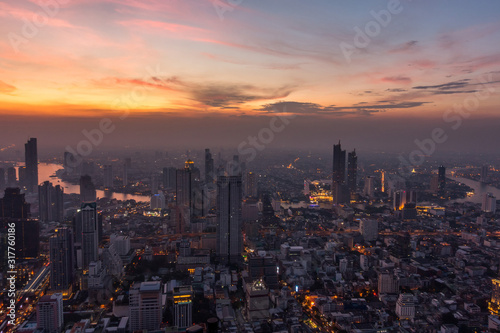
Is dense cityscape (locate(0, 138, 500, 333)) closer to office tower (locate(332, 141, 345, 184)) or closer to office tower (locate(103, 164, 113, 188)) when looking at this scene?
office tower (locate(332, 141, 345, 184))

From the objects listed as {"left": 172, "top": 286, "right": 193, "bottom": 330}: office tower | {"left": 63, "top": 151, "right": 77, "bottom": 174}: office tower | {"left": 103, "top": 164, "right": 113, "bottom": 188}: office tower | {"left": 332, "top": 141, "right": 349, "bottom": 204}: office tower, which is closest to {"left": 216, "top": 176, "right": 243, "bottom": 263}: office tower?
{"left": 172, "top": 286, "right": 193, "bottom": 330}: office tower

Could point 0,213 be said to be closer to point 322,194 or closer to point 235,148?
point 235,148

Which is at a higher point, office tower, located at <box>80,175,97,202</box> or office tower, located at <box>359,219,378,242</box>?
office tower, located at <box>80,175,97,202</box>

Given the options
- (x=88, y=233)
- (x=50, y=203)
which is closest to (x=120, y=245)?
(x=88, y=233)

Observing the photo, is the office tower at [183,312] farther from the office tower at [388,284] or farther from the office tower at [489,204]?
the office tower at [489,204]

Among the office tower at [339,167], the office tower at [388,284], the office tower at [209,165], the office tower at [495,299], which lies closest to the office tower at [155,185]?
the office tower at [209,165]

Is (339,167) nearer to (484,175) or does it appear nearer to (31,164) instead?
(484,175)

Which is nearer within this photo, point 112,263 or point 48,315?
point 48,315
